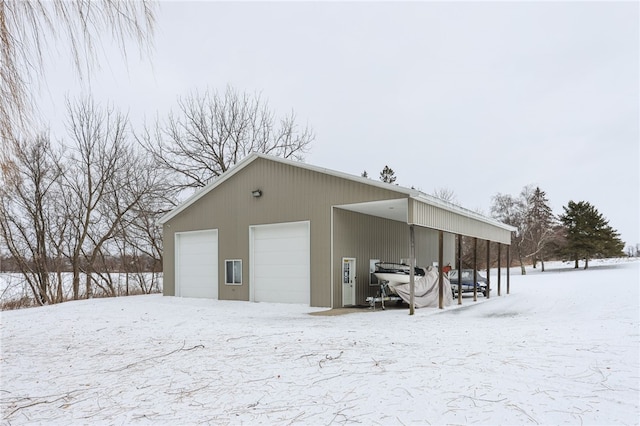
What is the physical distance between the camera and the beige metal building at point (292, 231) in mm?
12875

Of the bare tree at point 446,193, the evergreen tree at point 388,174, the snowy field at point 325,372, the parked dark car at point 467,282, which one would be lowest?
the parked dark car at point 467,282

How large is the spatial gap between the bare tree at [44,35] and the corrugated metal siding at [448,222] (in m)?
8.93

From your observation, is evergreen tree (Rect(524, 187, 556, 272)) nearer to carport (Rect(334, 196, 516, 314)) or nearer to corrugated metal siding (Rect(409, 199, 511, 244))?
corrugated metal siding (Rect(409, 199, 511, 244))

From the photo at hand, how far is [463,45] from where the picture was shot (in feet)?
44.6

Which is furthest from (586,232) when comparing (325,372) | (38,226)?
(38,226)

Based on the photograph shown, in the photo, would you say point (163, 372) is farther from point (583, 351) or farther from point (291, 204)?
point (291, 204)

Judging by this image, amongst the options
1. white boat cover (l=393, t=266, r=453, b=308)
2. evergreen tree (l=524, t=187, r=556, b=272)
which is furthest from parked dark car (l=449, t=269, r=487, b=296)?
evergreen tree (l=524, t=187, r=556, b=272)

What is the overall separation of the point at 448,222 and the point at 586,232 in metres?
28.4

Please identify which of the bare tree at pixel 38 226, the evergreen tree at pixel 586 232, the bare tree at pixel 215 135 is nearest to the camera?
the bare tree at pixel 38 226

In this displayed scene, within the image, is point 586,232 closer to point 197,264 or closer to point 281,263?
point 281,263

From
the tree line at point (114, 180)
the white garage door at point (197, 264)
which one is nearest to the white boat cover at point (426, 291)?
the white garage door at point (197, 264)

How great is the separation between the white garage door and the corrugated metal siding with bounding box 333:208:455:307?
Result: 17.0ft

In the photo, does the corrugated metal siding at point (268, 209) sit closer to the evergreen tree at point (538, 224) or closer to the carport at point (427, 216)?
the carport at point (427, 216)

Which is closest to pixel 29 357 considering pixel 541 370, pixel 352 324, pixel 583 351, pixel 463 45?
pixel 352 324
